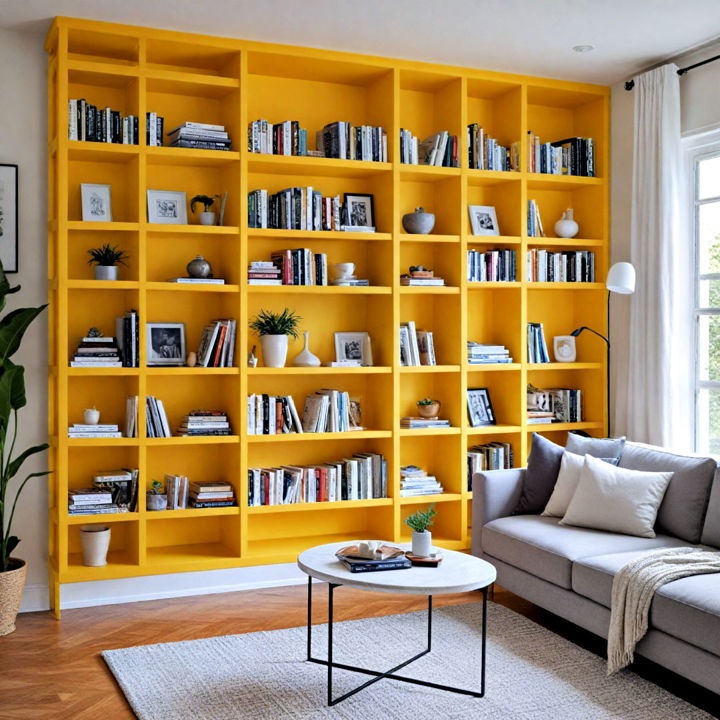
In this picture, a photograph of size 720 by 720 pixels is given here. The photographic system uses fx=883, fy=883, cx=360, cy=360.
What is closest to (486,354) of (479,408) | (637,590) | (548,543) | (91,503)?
(479,408)

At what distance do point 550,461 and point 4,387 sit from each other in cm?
265

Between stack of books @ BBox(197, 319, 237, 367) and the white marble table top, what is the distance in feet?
4.80

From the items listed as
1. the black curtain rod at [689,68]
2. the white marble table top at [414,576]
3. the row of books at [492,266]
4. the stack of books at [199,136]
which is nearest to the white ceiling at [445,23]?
the black curtain rod at [689,68]

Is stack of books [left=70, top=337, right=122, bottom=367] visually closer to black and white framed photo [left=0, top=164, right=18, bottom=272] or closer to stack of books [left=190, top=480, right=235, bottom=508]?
black and white framed photo [left=0, top=164, right=18, bottom=272]

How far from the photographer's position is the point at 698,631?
9.98 feet

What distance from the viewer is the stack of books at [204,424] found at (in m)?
4.59

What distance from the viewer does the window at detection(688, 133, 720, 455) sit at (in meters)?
4.77

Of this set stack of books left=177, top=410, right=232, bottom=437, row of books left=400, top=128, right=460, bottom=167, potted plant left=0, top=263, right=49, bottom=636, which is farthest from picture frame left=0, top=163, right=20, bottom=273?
row of books left=400, top=128, right=460, bottom=167

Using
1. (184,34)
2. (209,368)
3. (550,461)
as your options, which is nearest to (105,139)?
(184,34)

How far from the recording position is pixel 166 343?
184 inches

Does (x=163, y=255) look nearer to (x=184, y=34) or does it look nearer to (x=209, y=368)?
(x=209, y=368)

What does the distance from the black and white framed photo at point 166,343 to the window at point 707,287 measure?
282cm

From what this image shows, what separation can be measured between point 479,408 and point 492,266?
852 mm

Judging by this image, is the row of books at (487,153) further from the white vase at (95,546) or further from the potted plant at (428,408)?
the white vase at (95,546)
